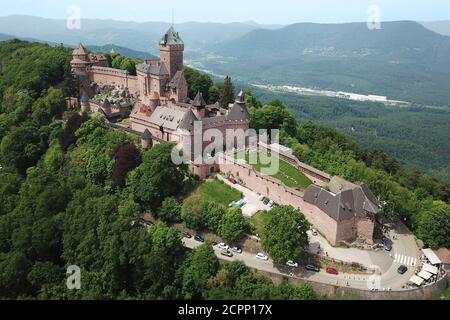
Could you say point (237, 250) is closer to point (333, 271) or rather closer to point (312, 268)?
point (312, 268)

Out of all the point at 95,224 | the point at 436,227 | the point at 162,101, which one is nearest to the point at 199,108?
the point at 162,101

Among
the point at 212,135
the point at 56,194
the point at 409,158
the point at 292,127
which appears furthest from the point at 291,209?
the point at 409,158

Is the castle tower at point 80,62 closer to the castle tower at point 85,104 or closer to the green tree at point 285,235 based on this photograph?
the castle tower at point 85,104

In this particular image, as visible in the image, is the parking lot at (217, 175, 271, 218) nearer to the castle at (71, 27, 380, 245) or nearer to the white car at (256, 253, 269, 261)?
the castle at (71, 27, 380, 245)

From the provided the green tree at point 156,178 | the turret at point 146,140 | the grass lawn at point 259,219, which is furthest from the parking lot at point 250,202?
the turret at point 146,140

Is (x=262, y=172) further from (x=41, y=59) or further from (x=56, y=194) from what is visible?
(x=41, y=59)
